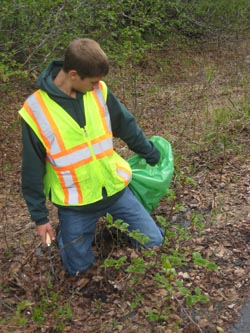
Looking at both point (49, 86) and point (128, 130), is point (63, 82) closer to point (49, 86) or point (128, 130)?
point (49, 86)

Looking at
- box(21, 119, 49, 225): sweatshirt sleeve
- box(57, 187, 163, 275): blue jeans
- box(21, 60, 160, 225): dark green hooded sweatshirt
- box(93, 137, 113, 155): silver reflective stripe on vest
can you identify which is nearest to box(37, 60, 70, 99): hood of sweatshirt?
box(21, 60, 160, 225): dark green hooded sweatshirt

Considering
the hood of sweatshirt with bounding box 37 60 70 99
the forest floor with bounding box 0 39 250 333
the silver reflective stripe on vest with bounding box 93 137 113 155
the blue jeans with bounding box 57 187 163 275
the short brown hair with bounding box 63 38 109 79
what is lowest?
the forest floor with bounding box 0 39 250 333

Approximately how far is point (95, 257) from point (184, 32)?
8683 mm

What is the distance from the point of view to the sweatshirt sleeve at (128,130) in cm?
324

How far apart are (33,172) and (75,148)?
11.7 inches

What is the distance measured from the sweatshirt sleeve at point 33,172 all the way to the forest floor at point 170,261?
52 centimetres

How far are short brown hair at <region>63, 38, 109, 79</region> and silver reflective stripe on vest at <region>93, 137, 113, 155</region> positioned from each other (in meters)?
0.46

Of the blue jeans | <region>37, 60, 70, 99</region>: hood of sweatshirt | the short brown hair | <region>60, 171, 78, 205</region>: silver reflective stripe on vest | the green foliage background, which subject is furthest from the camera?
the green foliage background

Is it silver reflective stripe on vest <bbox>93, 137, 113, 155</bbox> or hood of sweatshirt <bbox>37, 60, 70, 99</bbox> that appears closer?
hood of sweatshirt <bbox>37, 60, 70, 99</bbox>

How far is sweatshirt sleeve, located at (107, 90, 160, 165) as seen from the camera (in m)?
3.24

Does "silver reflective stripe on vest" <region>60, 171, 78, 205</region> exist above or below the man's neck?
below

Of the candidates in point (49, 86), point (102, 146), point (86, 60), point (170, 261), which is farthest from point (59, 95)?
point (170, 261)

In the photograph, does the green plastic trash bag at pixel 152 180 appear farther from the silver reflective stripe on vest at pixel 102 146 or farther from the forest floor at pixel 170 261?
the silver reflective stripe on vest at pixel 102 146

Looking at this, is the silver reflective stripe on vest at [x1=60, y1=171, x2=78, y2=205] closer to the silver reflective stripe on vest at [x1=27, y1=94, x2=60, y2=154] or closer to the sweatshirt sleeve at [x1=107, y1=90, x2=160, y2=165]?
the silver reflective stripe on vest at [x1=27, y1=94, x2=60, y2=154]
